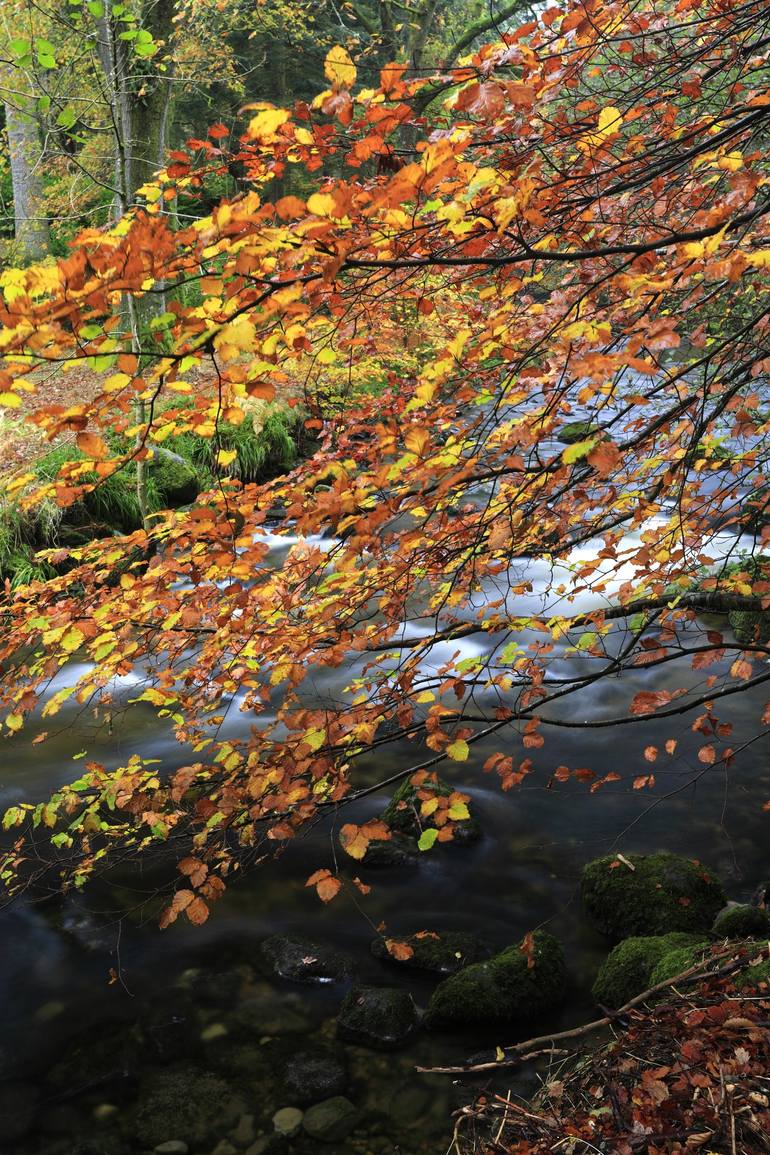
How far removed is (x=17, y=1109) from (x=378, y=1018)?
1.68 m

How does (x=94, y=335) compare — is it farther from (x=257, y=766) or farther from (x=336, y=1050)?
(x=336, y=1050)

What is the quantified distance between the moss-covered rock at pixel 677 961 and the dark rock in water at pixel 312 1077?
1.47 metres

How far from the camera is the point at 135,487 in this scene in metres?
9.47

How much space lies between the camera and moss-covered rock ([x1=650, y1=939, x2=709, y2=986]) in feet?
11.4

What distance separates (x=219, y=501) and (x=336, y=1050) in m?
2.68

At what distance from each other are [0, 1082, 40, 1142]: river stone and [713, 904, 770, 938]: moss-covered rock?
10.8 feet

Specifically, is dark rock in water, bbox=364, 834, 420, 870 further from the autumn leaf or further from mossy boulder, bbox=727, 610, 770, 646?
mossy boulder, bbox=727, 610, 770, 646

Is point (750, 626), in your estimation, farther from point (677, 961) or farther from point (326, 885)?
point (326, 885)

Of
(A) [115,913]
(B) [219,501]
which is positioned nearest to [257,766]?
(B) [219,501]

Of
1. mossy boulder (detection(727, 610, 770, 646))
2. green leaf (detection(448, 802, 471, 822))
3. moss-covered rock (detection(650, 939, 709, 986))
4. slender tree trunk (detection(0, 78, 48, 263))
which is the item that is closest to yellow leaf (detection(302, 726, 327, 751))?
green leaf (detection(448, 802, 471, 822))

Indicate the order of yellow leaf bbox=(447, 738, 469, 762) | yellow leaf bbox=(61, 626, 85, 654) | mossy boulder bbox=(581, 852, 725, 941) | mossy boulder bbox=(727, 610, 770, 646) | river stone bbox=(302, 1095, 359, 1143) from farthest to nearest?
1. mossy boulder bbox=(727, 610, 770, 646)
2. mossy boulder bbox=(581, 852, 725, 941)
3. river stone bbox=(302, 1095, 359, 1143)
4. yellow leaf bbox=(61, 626, 85, 654)
5. yellow leaf bbox=(447, 738, 469, 762)

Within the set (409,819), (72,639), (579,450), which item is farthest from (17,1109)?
(579,450)

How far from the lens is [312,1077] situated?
3.65 metres

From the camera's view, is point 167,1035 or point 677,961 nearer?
point 677,961
